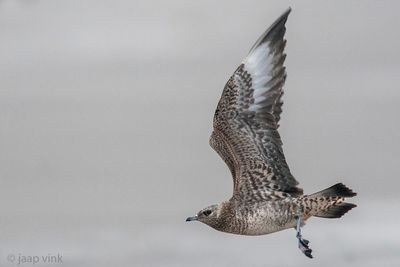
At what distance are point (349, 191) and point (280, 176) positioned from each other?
30.6 inches

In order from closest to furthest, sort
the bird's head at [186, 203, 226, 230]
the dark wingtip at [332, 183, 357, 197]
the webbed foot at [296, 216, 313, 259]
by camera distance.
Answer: the webbed foot at [296, 216, 313, 259]
the dark wingtip at [332, 183, 357, 197]
the bird's head at [186, 203, 226, 230]

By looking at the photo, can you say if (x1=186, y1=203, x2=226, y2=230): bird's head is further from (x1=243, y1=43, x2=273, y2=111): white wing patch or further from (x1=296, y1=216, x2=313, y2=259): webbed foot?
(x1=243, y1=43, x2=273, y2=111): white wing patch

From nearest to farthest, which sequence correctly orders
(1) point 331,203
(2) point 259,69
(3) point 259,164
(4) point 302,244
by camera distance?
(4) point 302,244 < (1) point 331,203 < (3) point 259,164 < (2) point 259,69

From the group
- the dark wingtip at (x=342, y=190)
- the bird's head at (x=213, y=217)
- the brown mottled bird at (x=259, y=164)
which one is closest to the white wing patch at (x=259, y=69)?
the brown mottled bird at (x=259, y=164)

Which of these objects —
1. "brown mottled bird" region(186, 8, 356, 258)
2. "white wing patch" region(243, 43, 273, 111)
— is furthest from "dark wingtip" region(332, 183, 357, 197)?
"white wing patch" region(243, 43, 273, 111)

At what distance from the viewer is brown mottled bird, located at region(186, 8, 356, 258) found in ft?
40.3

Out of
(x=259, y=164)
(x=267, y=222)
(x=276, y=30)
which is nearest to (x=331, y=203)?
(x=267, y=222)

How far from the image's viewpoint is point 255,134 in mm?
12633

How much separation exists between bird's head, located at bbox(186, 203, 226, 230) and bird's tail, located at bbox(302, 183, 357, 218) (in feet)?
3.13

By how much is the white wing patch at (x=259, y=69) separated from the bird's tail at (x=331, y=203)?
1.22 metres

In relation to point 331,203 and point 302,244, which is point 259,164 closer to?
point 331,203

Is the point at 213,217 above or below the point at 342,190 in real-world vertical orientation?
above

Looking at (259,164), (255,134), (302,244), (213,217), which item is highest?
(255,134)

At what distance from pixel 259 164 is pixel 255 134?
328 mm
